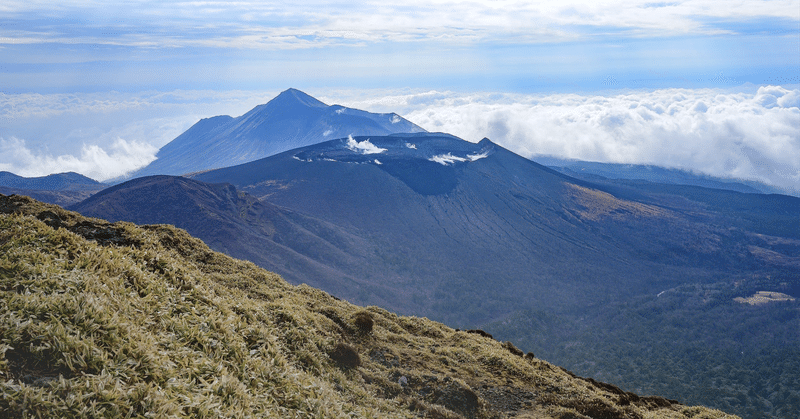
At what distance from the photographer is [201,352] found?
6.13m

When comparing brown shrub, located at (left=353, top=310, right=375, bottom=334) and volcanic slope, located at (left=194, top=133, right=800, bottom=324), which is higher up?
brown shrub, located at (left=353, top=310, right=375, bottom=334)

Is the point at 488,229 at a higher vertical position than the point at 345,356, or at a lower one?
lower

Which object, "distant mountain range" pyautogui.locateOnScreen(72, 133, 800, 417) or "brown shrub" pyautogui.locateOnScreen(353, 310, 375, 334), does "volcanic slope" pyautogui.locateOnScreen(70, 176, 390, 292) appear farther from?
"brown shrub" pyautogui.locateOnScreen(353, 310, 375, 334)

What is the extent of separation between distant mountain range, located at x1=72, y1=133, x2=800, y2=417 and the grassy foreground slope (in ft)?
139

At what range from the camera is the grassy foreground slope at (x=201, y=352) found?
472 cm

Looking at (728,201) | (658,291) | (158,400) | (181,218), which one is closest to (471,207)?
(658,291)

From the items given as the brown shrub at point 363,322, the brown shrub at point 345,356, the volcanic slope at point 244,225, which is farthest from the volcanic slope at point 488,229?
the brown shrub at point 345,356

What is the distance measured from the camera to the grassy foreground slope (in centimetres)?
472

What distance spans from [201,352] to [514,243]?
108 m

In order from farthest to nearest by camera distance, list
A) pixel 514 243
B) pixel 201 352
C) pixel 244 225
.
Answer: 1. pixel 514 243
2. pixel 244 225
3. pixel 201 352

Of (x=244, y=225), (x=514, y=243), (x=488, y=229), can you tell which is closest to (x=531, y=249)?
(x=514, y=243)

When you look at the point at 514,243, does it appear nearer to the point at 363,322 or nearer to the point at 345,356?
the point at 363,322

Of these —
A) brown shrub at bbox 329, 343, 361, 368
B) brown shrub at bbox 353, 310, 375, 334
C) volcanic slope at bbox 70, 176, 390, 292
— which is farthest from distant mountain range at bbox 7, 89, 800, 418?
brown shrub at bbox 329, 343, 361, 368

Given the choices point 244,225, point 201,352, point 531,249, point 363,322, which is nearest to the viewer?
point 201,352
